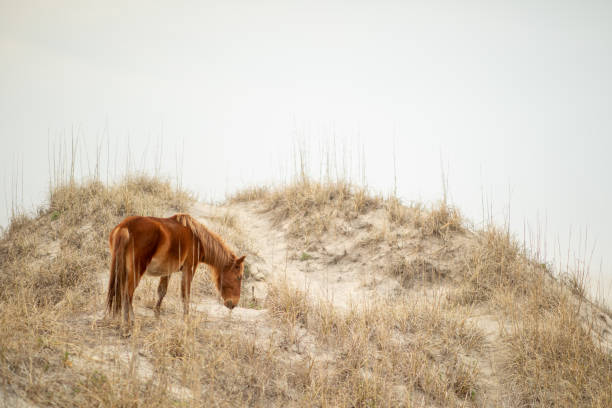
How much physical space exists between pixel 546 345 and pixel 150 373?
495 cm

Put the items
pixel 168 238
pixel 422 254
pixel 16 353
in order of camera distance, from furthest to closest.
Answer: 1. pixel 422 254
2. pixel 168 238
3. pixel 16 353

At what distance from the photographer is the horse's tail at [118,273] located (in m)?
3.95

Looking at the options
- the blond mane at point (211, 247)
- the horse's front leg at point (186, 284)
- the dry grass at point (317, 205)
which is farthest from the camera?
the dry grass at point (317, 205)

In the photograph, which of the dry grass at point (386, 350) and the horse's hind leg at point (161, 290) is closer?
the dry grass at point (386, 350)

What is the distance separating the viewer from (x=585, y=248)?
612 centimetres

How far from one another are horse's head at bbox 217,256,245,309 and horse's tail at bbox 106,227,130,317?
1370mm

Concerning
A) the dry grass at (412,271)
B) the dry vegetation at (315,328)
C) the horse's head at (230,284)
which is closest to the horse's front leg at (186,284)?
the dry vegetation at (315,328)

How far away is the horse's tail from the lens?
3.95 metres

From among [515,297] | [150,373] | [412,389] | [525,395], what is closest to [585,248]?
[515,297]

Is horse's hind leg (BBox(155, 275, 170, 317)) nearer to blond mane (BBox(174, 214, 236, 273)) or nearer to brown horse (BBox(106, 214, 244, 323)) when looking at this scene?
brown horse (BBox(106, 214, 244, 323))

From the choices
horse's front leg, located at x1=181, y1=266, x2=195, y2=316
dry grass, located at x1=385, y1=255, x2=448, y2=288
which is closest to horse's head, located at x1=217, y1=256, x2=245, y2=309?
horse's front leg, located at x1=181, y1=266, x2=195, y2=316

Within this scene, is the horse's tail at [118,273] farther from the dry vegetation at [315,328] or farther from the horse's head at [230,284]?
the horse's head at [230,284]

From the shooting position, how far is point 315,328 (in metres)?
5.15

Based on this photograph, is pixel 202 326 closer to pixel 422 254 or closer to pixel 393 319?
pixel 393 319
